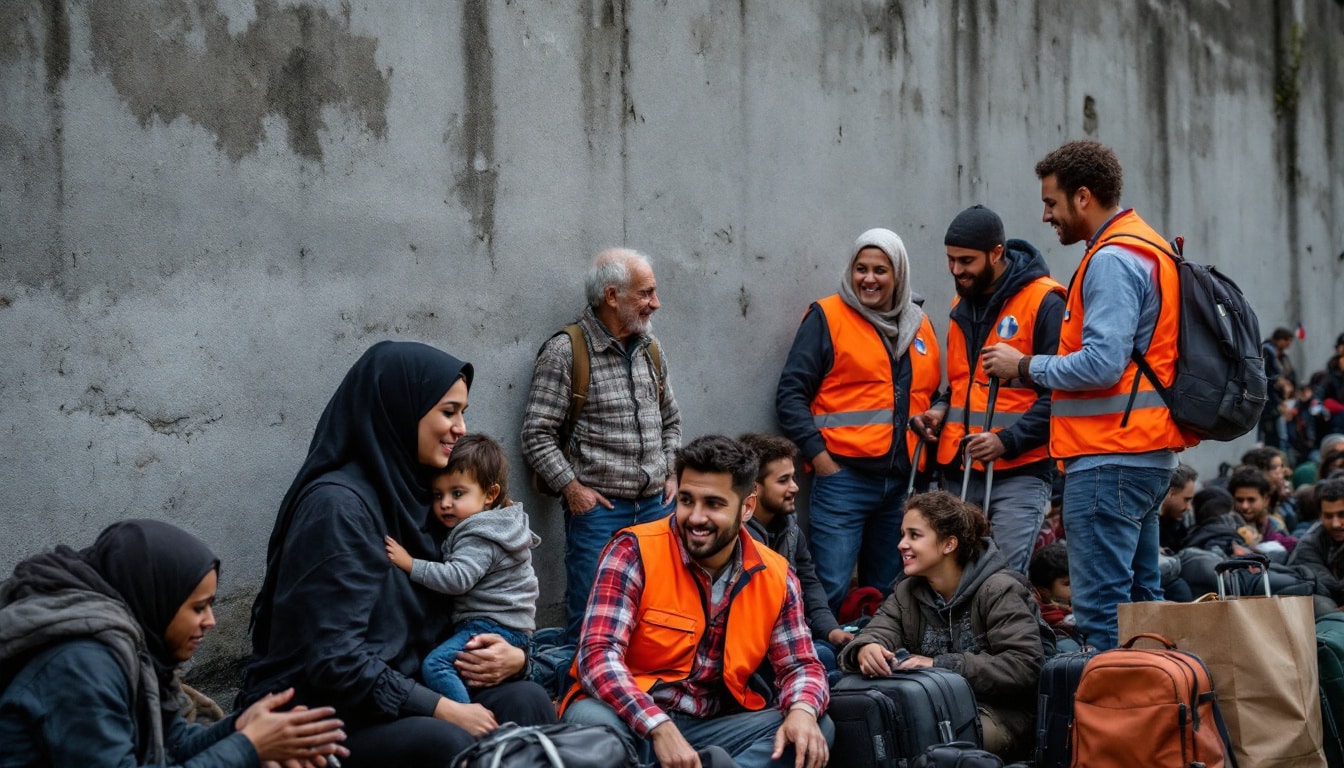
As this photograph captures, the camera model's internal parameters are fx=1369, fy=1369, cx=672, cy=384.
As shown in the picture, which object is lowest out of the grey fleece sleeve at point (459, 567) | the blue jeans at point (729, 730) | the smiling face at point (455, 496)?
the blue jeans at point (729, 730)

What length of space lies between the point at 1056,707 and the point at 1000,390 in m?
1.76

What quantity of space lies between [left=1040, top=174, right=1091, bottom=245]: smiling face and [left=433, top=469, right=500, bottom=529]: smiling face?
8.77ft

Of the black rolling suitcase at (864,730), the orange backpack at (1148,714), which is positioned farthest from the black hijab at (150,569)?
the orange backpack at (1148,714)

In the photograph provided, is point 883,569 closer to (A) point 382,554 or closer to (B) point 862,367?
(B) point 862,367

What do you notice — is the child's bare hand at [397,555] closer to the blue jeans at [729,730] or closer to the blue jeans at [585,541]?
the blue jeans at [729,730]

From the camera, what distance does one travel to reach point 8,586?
313cm

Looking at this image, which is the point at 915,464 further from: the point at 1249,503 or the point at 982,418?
the point at 1249,503

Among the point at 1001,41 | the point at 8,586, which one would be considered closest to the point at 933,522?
the point at 8,586

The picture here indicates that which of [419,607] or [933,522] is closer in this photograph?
[419,607]

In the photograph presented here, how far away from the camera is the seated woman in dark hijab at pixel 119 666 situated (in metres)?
2.98

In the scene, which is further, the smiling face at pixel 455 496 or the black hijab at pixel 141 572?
the smiling face at pixel 455 496

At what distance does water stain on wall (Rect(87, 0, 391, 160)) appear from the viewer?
4453 millimetres

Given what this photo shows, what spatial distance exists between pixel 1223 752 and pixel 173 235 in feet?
12.9

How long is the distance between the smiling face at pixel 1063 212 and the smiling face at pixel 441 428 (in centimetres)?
274
